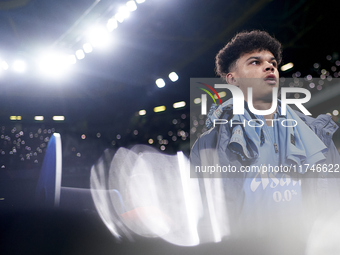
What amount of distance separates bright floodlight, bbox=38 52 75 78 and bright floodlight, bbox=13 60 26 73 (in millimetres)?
185

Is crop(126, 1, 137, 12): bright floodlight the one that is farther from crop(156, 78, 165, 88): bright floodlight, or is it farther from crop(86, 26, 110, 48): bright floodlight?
crop(156, 78, 165, 88): bright floodlight

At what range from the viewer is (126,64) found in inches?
130

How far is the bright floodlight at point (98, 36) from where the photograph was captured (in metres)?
2.43

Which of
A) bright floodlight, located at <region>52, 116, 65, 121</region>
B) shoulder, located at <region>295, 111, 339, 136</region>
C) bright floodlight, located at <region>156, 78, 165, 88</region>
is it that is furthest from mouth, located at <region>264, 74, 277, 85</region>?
bright floodlight, located at <region>52, 116, 65, 121</region>

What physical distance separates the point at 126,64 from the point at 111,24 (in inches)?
38.3

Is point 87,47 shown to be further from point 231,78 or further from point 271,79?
point 271,79

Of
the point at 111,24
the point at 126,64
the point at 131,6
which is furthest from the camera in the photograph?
the point at 126,64

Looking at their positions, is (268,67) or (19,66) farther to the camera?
(19,66)

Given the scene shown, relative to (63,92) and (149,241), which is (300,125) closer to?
(149,241)

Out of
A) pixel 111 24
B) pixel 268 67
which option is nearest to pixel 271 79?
pixel 268 67

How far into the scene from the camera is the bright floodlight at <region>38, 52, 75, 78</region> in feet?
9.53

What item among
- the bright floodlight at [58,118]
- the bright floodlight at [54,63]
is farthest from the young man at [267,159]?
the bright floodlight at [58,118]

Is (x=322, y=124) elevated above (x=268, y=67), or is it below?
below

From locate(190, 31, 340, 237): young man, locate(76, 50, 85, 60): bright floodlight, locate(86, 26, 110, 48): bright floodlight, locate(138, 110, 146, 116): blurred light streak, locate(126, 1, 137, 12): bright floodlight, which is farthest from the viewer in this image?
locate(138, 110, 146, 116): blurred light streak
